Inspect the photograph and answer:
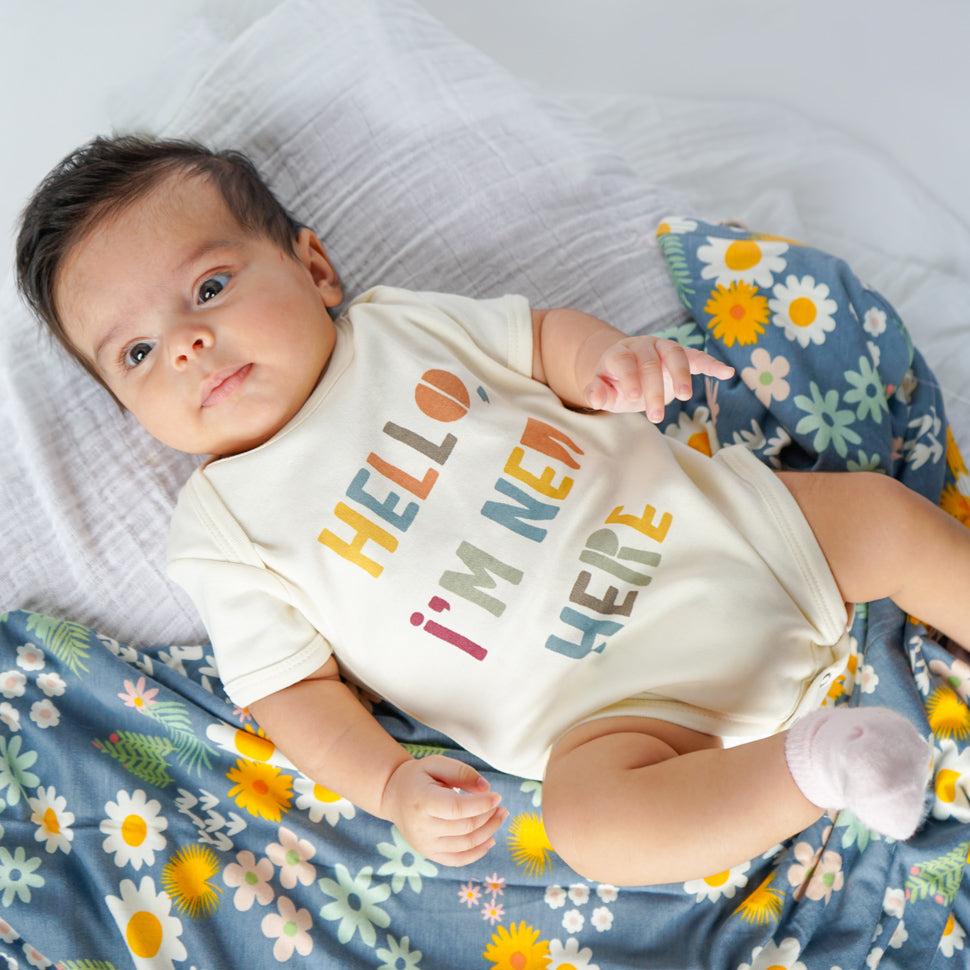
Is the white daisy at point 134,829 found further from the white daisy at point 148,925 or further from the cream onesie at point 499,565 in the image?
the cream onesie at point 499,565

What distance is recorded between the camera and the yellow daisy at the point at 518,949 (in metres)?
1.05

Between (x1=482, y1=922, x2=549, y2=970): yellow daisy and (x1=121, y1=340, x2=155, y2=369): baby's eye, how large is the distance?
2.71 feet

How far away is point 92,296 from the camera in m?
1.03

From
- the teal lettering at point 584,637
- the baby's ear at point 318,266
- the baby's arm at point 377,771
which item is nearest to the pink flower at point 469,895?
the baby's arm at point 377,771

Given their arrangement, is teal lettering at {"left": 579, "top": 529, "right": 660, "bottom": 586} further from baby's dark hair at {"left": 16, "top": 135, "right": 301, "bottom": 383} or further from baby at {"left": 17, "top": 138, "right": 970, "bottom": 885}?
baby's dark hair at {"left": 16, "top": 135, "right": 301, "bottom": 383}

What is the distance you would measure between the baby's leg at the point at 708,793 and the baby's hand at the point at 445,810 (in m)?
0.07

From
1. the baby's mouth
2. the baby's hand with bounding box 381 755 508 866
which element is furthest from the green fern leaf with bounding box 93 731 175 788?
the baby's mouth

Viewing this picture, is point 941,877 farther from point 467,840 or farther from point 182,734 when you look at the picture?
point 182,734

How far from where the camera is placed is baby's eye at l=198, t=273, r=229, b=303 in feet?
3.40

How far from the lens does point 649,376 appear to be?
3.09 feet

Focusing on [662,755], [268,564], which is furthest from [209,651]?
[662,755]

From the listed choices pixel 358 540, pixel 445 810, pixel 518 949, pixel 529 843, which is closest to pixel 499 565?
pixel 358 540

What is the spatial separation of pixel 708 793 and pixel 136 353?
0.82 metres

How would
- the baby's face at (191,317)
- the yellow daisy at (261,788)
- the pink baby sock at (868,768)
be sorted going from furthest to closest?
the yellow daisy at (261,788), the baby's face at (191,317), the pink baby sock at (868,768)
